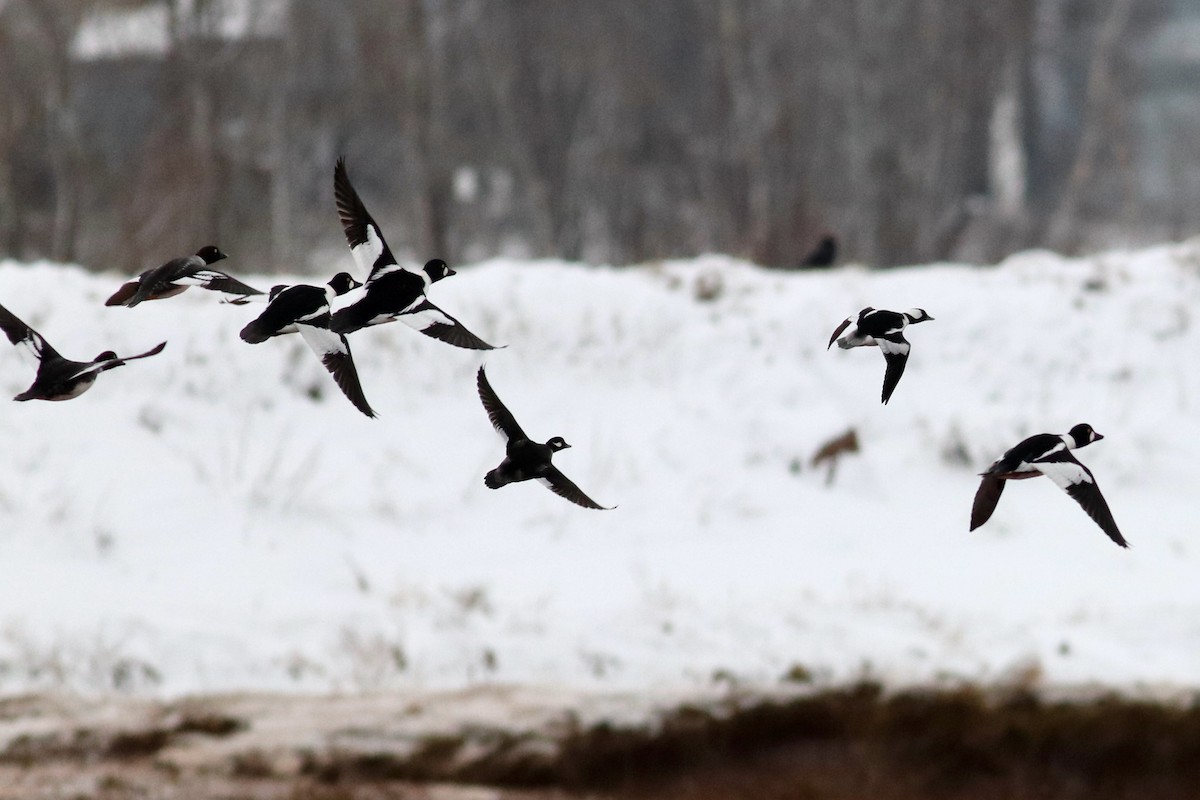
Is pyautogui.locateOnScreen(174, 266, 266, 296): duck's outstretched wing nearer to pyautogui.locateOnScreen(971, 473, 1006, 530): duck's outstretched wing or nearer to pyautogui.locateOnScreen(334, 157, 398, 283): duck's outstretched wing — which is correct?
pyautogui.locateOnScreen(334, 157, 398, 283): duck's outstretched wing

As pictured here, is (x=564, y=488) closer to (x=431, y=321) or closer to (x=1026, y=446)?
(x=431, y=321)

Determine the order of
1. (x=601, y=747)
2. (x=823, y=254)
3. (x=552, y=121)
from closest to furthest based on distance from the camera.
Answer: (x=601, y=747) < (x=823, y=254) < (x=552, y=121)

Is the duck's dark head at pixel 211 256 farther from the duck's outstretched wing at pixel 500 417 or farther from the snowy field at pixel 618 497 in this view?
the snowy field at pixel 618 497

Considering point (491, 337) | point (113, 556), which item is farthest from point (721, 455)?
point (113, 556)

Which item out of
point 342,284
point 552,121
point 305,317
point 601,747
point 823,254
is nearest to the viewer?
point 305,317

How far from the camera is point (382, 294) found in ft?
4.85

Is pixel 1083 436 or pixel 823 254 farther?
pixel 823 254

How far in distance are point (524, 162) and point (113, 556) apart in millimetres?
14652

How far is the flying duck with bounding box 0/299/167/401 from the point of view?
150cm

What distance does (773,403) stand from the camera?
32.5 ft

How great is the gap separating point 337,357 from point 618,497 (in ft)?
23.8

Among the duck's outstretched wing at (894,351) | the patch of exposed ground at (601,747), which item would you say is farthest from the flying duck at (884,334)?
the patch of exposed ground at (601,747)

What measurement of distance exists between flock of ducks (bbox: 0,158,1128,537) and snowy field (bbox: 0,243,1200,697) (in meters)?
5.62

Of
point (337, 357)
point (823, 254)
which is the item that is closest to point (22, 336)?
point (337, 357)
